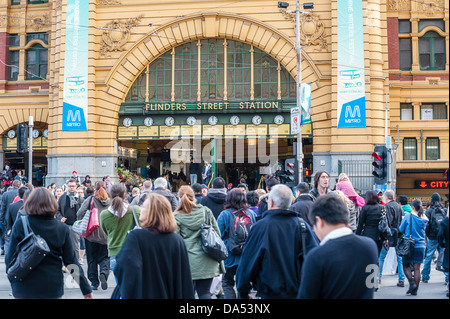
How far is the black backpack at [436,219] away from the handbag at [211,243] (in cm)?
662

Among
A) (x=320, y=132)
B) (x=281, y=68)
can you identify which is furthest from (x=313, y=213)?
(x=281, y=68)

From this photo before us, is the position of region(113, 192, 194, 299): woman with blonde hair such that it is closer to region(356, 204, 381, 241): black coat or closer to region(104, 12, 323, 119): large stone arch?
region(356, 204, 381, 241): black coat

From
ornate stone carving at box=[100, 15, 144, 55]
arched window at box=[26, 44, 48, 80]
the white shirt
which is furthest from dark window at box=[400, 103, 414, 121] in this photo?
the white shirt

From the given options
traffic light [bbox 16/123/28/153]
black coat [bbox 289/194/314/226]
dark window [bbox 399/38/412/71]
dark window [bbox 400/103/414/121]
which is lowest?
black coat [bbox 289/194/314/226]

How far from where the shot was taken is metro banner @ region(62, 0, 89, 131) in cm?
3097

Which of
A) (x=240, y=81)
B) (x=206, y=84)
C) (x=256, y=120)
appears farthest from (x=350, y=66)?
(x=206, y=84)

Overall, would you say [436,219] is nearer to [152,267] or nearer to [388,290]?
[388,290]

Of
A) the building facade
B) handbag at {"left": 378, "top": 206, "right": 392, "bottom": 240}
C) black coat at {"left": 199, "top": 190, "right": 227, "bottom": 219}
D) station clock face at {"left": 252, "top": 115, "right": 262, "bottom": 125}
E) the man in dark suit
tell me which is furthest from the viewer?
station clock face at {"left": 252, "top": 115, "right": 262, "bottom": 125}

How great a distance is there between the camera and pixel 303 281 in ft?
14.0

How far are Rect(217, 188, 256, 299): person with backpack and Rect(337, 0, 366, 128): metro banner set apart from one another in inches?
797

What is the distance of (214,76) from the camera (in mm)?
31922

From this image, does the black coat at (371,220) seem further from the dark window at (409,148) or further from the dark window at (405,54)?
the dark window at (405,54)

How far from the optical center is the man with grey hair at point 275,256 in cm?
595
